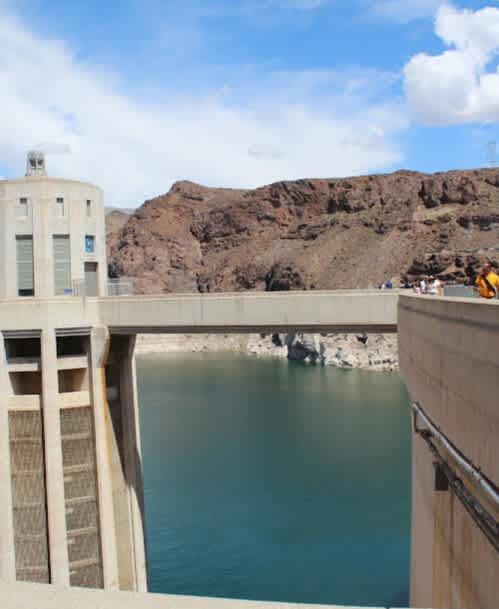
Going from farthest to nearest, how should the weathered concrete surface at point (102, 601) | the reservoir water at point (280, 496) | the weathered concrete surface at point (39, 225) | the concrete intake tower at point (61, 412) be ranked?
the reservoir water at point (280, 496) < the weathered concrete surface at point (39, 225) < the concrete intake tower at point (61, 412) < the weathered concrete surface at point (102, 601)

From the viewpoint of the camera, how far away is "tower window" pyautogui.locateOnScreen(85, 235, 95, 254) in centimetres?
1850

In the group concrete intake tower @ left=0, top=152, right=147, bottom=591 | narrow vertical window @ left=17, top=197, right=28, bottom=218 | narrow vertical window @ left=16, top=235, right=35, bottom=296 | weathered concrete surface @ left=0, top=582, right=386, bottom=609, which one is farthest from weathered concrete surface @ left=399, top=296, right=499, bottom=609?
narrow vertical window @ left=17, top=197, right=28, bottom=218

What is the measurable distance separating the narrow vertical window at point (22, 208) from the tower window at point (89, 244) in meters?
1.63

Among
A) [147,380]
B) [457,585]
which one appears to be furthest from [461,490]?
[147,380]

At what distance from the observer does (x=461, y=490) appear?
8.32 metres

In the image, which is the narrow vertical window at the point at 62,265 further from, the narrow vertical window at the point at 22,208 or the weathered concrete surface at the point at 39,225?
the narrow vertical window at the point at 22,208

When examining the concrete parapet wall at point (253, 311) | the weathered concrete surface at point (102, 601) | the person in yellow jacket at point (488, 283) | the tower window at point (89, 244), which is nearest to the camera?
the weathered concrete surface at point (102, 601)

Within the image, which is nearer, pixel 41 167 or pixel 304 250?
pixel 41 167

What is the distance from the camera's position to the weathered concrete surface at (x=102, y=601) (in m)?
2.95

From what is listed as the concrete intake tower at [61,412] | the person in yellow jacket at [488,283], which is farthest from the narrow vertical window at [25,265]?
the person in yellow jacket at [488,283]

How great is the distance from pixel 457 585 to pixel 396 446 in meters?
34.2

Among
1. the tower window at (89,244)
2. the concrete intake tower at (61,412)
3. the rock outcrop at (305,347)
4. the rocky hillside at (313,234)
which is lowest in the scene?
the rock outcrop at (305,347)

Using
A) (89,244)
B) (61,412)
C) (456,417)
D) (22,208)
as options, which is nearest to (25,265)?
(22,208)

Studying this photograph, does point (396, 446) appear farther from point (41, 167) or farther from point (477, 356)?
point (477, 356)
